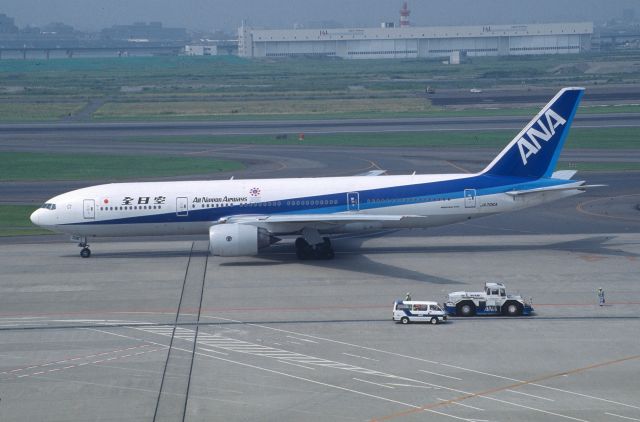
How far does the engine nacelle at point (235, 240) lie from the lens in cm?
4553

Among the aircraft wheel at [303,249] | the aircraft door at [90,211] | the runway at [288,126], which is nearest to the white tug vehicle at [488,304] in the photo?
the aircraft wheel at [303,249]

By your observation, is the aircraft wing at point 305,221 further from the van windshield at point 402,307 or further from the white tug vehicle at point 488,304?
the van windshield at point 402,307

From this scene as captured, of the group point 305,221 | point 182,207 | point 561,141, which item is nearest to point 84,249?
point 182,207

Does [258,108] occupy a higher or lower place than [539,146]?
higher

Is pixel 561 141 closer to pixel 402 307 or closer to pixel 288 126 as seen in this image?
pixel 402 307

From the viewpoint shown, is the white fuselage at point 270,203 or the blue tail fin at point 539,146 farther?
the blue tail fin at point 539,146

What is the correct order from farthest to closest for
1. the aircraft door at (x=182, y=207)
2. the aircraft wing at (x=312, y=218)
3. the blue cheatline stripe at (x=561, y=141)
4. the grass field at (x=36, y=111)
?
the grass field at (x=36, y=111)
the blue cheatline stripe at (x=561, y=141)
the aircraft door at (x=182, y=207)
the aircraft wing at (x=312, y=218)

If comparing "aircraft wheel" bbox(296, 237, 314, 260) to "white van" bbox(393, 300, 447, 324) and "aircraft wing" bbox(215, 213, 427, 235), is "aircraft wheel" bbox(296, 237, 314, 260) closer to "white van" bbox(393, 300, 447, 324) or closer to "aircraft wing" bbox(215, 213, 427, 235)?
"aircraft wing" bbox(215, 213, 427, 235)

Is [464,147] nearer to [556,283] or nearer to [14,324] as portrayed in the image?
[556,283]

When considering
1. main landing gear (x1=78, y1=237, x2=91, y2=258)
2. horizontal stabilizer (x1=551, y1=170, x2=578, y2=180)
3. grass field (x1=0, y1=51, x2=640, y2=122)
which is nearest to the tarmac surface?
main landing gear (x1=78, y1=237, x2=91, y2=258)

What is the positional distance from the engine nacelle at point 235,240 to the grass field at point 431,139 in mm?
48552

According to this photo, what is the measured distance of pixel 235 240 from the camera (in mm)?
45562

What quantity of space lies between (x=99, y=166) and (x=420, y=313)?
54.5m

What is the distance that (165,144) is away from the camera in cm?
9819
